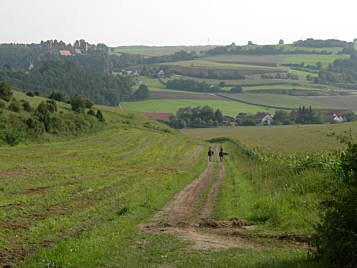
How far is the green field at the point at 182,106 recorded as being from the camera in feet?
535

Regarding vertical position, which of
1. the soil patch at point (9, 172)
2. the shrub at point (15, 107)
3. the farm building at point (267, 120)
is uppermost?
the shrub at point (15, 107)

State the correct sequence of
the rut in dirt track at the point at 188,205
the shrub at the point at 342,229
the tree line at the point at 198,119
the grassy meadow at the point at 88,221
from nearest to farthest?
the shrub at the point at 342,229 < the grassy meadow at the point at 88,221 < the rut in dirt track at the point at 188,205 < the tree line at the point at 198,119

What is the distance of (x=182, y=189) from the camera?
26547 mm

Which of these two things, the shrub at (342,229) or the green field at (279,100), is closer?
the shrub at (342,229)

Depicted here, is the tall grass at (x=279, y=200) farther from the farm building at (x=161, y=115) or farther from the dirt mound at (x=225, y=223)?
the farm building at (x=161, y=115)

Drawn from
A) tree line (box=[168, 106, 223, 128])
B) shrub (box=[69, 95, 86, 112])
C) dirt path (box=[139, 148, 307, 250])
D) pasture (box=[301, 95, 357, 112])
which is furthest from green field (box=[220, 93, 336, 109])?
dirt path (box=[139, 148, 307, 250])

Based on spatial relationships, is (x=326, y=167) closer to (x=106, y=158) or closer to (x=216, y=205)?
(x=216, y=205)

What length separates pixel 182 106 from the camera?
6909 inches

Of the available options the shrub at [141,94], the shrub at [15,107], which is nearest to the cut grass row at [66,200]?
the shrub at [15,107]

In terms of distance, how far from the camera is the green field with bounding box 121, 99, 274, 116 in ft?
535

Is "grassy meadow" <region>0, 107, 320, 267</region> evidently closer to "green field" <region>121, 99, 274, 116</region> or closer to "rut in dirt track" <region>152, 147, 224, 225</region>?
"rut in dirt track" <region>152, 147, 224, 225</region>

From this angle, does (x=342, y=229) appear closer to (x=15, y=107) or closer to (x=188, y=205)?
(x=188, y=205)

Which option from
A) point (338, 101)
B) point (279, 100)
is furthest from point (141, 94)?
point (338, 101)

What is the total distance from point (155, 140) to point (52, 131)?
809 inches
